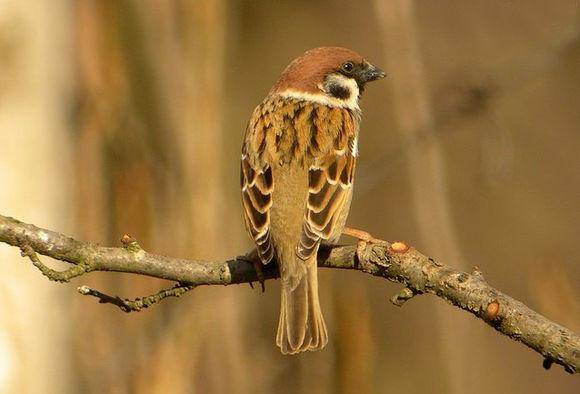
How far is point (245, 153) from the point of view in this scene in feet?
14.6

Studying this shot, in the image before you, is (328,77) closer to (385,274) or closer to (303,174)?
(303,174)

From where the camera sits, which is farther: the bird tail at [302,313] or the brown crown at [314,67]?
the brown crown at [314,67]

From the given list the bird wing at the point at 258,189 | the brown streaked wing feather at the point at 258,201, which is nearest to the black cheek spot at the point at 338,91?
the bird wing at the point at 258,189

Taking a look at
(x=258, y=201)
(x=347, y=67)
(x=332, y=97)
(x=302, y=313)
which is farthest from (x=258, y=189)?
(x=347, y=67)

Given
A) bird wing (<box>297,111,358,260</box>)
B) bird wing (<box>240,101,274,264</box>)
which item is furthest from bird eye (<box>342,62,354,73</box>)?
bird wing (<box>240,101,274,264</box>)

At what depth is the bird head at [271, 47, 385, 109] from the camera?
15.7ft

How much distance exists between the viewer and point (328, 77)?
4793mm

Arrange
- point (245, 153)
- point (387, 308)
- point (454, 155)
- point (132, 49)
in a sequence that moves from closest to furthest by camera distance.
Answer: point (245, 153), point (132, 49), point (387, 308), point (454, 155)

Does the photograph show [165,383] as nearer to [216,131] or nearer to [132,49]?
[216,131]

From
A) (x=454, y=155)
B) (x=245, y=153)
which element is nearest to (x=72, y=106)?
(x=245, y=153)

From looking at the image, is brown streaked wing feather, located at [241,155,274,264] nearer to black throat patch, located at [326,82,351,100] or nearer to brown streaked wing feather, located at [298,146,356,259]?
brown streaked wing feather, located at [298,146,356,259]

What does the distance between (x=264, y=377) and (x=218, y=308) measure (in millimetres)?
528

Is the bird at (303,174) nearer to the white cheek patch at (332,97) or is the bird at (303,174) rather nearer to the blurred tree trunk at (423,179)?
the white cheek patch at (332,97)

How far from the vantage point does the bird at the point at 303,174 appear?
396 cm
